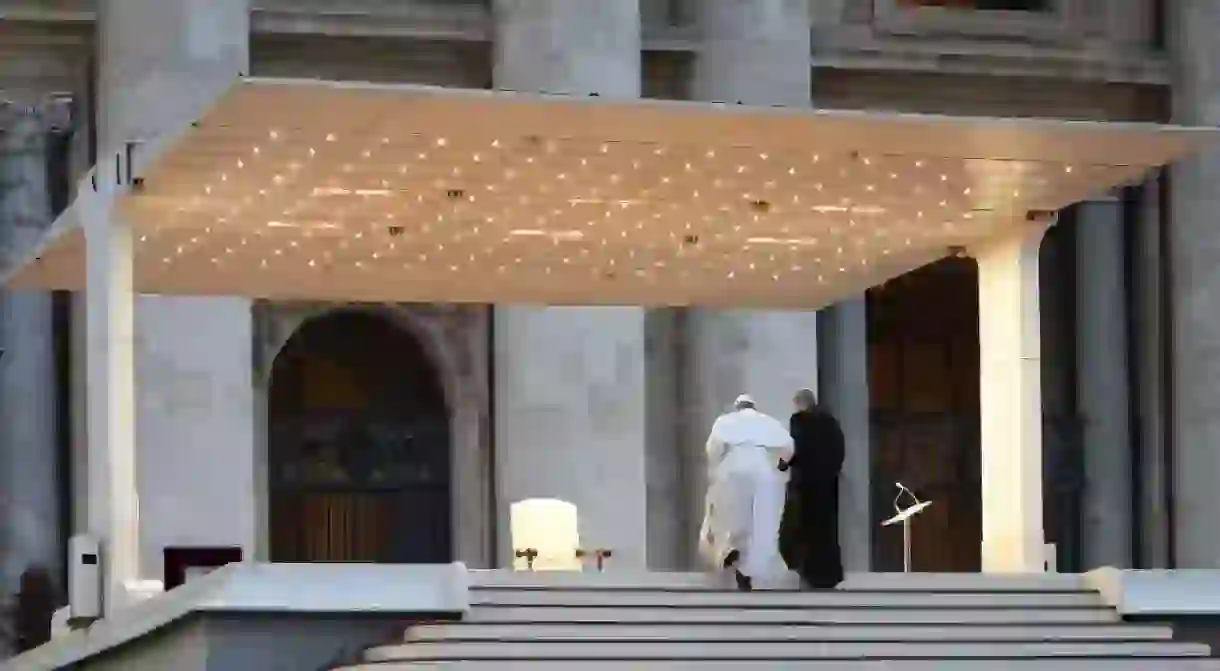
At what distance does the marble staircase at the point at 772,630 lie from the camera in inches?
631

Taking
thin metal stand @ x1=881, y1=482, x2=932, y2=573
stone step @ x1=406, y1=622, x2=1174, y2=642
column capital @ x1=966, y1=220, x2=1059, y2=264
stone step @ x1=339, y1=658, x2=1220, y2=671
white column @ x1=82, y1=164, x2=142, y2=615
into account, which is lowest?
stone step @ x1=339, y1=658, x2=1220, y2=671

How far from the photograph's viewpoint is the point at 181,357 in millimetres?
26391

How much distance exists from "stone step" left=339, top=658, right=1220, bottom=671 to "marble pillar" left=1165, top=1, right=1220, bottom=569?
13.0 m

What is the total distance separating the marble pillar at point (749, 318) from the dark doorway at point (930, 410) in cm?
399

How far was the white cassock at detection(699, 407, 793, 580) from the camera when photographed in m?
17.7

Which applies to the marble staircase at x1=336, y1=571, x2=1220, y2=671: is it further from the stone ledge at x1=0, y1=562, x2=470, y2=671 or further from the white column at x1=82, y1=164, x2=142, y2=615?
the white column at x1=82, y1=164, x2=142, y2=615

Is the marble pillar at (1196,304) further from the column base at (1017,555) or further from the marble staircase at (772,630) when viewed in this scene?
the marble staircase at (772,630)

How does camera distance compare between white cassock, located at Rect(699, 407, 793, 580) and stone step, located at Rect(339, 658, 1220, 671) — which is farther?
white cassock, located at Rect(699, 407, 793, 580)

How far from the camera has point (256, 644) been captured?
16094mm

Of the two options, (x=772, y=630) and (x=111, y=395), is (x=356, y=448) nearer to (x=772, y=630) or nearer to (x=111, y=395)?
(x=111, y=395)

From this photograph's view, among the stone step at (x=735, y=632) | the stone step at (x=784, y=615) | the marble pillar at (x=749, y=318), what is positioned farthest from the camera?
the marble pillar at (x=749, y=318)

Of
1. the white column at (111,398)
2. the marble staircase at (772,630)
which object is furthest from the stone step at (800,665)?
the white column at (111,398)

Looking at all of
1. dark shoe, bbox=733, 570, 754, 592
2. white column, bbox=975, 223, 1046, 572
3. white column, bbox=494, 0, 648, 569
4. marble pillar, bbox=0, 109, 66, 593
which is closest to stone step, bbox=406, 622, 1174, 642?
dark shoe, bbox=733, 570, 754, 592

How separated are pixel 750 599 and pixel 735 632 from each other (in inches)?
21.6
